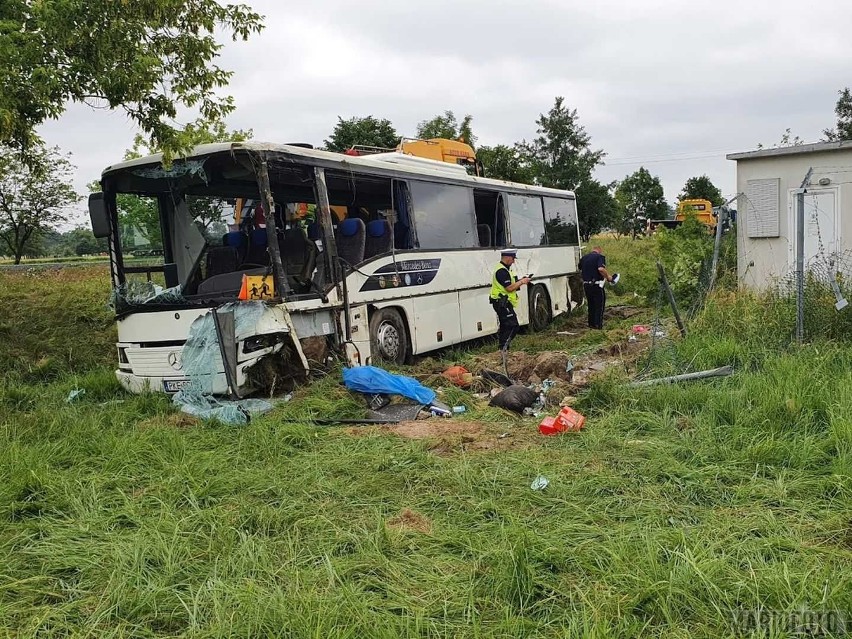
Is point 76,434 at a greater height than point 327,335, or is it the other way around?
point 327,335

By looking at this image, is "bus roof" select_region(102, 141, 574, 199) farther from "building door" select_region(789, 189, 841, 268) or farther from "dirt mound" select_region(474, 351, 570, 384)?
"building door" select_region(789, 189, 841, 268)

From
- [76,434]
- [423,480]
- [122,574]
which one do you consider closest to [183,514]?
[122,574]

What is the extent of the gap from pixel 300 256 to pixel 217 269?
1.13 m

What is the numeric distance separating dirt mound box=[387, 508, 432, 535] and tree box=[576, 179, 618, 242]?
41397 millimetres

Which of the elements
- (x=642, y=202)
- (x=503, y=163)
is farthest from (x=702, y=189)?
(x=503, y=163)

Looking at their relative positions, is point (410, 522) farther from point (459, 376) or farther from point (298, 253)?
point (298, 253)

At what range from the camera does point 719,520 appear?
12.0ft

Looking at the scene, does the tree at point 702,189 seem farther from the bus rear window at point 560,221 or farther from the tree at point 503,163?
the bus rear window at point 560,221

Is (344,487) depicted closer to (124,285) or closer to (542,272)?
(124,285)

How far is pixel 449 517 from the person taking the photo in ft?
13.0

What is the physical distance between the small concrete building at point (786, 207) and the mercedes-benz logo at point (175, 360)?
7.22 m

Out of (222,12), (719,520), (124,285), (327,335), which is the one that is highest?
(222,12)

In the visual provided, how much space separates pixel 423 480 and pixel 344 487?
1.74ft

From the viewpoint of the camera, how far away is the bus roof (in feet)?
22.7
